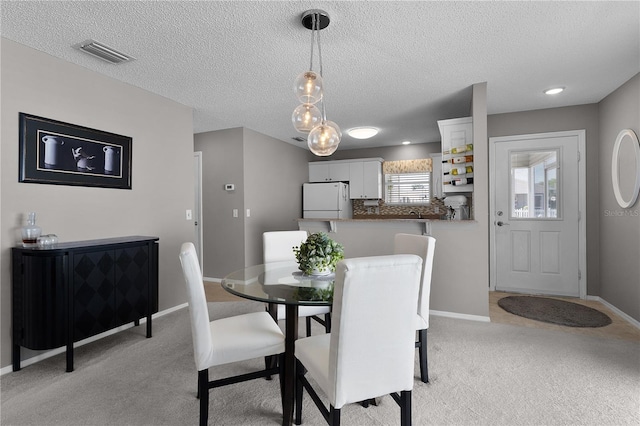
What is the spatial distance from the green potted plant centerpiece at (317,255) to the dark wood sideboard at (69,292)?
162 cm

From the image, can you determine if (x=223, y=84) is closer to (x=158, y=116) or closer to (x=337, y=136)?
(x=158, y=116)

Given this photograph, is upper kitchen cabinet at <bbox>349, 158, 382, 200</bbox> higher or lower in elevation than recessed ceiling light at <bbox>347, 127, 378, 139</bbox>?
lower

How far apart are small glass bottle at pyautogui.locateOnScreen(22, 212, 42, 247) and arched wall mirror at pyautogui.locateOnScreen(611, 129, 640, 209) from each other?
4.99 m

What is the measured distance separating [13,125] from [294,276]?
2292mm

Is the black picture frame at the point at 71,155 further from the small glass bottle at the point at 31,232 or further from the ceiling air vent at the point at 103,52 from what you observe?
the ceiling air vent at the point at 103,52

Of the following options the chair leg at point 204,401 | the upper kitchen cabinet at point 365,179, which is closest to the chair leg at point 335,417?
the chair leg at point 204,401

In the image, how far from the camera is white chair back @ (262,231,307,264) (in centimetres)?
280

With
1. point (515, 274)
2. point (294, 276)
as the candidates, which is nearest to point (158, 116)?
point (294, 276)

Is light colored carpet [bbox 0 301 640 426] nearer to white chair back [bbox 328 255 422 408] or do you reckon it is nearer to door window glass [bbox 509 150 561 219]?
white chair back [bbox 328 255 422 408]

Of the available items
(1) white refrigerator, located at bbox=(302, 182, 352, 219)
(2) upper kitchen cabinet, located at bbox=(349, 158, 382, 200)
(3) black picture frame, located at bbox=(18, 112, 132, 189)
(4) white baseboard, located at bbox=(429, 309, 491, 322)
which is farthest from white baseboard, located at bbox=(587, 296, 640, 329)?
(3) black picture frame, located at bbox=(18, 112, 132, 189)

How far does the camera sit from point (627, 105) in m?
3.27

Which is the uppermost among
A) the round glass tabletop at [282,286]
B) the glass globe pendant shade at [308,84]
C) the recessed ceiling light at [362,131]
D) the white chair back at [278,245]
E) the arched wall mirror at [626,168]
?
the recessed ceiling light at [362,131]

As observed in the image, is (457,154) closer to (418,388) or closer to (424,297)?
(424,297)

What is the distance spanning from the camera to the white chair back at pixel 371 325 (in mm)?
1251
